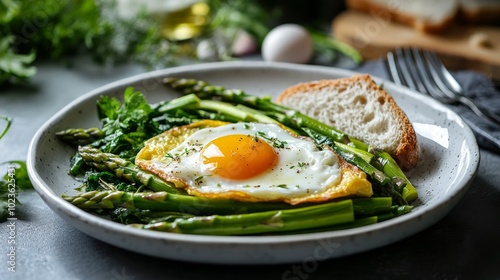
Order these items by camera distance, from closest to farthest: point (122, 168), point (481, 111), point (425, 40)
A: point (122, 168)
point (481, 111)
point (425, 40)

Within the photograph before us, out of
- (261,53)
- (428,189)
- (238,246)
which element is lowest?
(261,53)

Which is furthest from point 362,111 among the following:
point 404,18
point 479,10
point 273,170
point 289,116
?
point 479,10

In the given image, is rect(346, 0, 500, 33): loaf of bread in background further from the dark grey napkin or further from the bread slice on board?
the bread slice on board

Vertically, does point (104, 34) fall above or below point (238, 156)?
below

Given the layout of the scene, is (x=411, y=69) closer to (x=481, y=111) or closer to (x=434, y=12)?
(x=481, y=111)

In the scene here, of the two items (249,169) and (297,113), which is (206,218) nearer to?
(249,169)

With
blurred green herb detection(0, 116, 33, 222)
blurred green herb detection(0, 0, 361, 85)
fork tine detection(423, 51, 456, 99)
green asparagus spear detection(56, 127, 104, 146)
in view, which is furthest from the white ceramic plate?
blurred green herb detection(0, 0, 361, 85)

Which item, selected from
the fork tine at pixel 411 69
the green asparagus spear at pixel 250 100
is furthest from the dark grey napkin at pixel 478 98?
the green asparagus spear at pixel 250 100

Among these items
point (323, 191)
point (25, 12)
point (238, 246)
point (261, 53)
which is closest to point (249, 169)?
point (323, 191)
